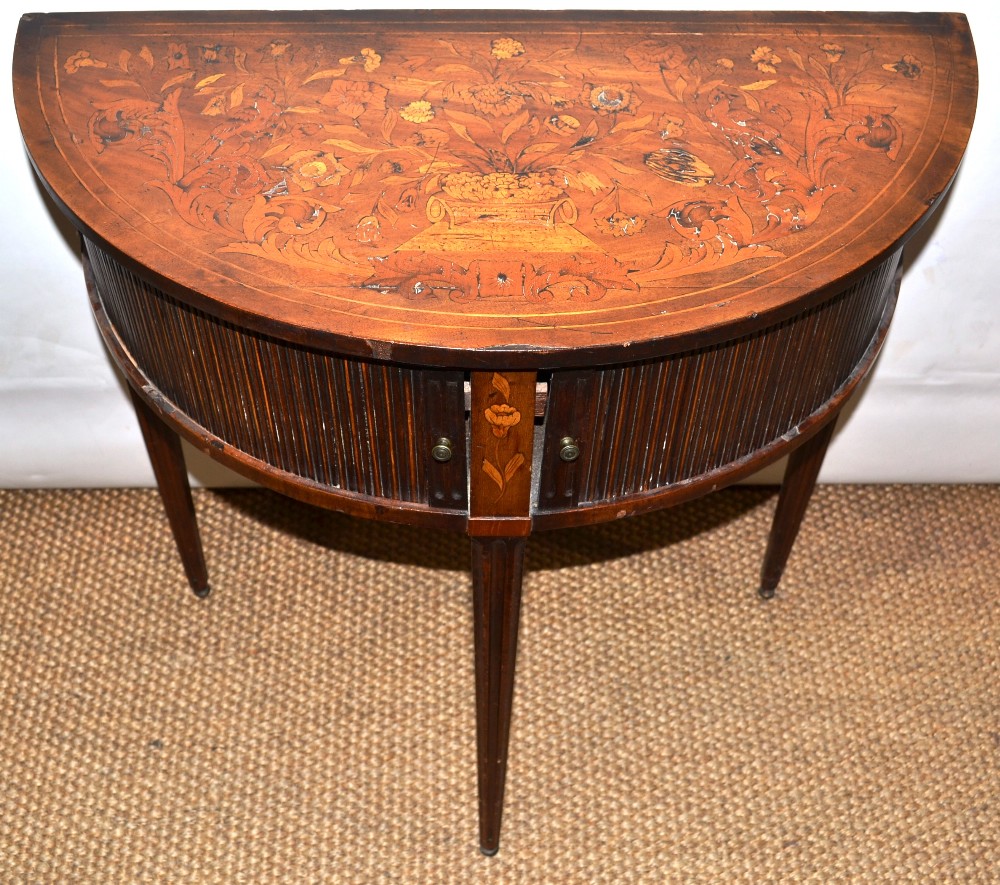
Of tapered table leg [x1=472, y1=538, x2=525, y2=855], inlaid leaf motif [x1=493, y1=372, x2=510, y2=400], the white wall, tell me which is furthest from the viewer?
the white wall

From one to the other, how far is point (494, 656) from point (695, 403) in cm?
28

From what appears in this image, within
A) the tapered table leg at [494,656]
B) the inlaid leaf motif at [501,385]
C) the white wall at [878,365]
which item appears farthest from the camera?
the white wall at [878,365]

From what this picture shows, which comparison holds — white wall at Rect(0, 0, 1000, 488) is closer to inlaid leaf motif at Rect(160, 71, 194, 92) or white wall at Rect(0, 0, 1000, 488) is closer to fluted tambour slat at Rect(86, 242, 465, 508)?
inlaid leaf motif at Rect(160, 71, 194, 92)

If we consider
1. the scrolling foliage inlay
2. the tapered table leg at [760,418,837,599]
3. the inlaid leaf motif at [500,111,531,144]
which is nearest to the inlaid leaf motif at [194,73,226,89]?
the scrolling foliage inlay

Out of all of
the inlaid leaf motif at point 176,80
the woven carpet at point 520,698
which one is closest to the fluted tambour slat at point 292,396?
the inlaid leaf motif at point 176,80

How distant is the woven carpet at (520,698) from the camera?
3.92ft

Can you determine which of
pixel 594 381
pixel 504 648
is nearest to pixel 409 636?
A: pixel 504 648

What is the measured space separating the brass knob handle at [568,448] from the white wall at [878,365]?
443mm

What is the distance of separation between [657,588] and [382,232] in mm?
684

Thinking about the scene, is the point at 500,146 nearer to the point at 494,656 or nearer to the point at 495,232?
the point at 495,232

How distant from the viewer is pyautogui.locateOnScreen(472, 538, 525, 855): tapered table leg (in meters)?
0.92

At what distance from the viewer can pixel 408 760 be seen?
125 cm

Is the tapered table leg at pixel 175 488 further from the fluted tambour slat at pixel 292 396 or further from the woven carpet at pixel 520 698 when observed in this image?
the fluted tambour slat at pixel 292 396

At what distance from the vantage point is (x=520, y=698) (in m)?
1.30
